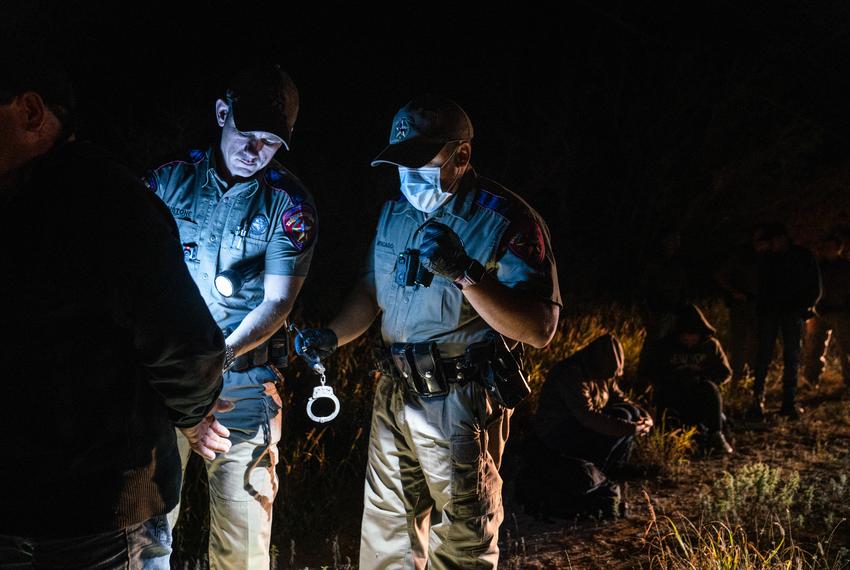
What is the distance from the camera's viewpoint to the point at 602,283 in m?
12.5

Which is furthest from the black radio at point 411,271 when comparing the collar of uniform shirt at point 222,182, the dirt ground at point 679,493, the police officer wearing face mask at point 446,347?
the dirt ground at point 679,493

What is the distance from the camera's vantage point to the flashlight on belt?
9.21 ft

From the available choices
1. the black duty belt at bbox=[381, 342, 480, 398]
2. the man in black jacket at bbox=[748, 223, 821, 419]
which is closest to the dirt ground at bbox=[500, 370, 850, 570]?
the man in black jacket at bbox=[748, 223, 821, 419]

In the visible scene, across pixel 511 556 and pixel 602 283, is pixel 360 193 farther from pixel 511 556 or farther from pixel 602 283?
pixel 511 556

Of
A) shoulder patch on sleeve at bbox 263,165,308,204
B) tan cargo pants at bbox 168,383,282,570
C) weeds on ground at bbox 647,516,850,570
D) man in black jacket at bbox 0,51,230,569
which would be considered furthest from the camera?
weeds on ground at bbox 647,516,850,570

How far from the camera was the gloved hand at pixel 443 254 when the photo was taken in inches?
97.8

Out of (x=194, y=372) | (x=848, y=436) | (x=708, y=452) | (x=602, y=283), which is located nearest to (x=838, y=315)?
(x=848, y=436)

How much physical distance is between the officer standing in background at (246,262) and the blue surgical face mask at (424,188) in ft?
1.33

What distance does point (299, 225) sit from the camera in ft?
9.62

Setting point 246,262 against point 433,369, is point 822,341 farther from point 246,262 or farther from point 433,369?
point 246,262

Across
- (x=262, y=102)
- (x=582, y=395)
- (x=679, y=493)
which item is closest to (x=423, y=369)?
(x=262, y=102)

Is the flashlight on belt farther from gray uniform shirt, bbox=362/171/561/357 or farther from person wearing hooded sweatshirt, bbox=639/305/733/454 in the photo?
person wearing hooded sweatshirt, bbox=639/305/733/454

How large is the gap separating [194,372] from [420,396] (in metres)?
1.17

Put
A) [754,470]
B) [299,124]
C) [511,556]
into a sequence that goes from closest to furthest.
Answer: [511,556] → [754,470] → [299,124]
